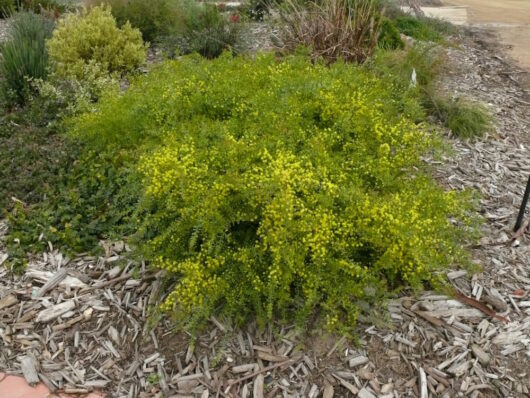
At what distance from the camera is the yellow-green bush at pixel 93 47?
5.24m

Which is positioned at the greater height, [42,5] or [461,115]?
[42,5]

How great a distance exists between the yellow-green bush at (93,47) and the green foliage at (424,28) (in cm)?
362

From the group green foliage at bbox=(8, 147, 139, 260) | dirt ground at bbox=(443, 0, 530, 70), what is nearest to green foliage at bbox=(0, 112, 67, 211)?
green foliage at bbox=(8, 147, 139, 260)

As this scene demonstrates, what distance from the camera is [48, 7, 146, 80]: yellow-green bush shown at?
17.2ft

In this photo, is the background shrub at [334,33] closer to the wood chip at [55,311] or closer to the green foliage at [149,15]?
the green foliage at [149,15]

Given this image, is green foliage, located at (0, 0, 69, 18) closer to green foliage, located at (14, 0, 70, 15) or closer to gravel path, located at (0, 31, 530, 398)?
green foliage, located at (14, 0, 70, 15)

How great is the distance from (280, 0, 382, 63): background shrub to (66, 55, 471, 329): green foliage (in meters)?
2.05

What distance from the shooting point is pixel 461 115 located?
4.47 meters

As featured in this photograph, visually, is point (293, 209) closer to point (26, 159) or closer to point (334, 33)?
point (26, 159)

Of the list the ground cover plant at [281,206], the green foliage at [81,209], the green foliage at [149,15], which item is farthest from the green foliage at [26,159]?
the green foliage at [149,15]

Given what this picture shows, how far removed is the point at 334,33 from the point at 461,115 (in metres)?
1.55

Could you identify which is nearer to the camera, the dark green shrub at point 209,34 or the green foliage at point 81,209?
the green foliage at point 81,209

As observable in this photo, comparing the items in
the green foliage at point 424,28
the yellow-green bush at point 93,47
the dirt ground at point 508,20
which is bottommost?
the dirt ground at point 508,20

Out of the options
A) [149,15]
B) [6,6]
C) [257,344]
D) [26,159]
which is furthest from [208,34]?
[6,6]
